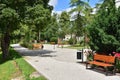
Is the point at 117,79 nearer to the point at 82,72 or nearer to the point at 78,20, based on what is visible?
the point at 82,72

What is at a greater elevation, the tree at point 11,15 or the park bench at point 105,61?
the tree at point 11,15

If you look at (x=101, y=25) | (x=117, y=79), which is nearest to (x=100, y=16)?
(x=101, y=25)

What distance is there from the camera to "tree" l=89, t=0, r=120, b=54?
17078mm

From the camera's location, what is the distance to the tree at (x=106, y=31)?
17.1 meters

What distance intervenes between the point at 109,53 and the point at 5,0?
13178 millimetres

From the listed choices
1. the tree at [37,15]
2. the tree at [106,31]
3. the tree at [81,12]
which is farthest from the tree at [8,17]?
the tree at [81,12]

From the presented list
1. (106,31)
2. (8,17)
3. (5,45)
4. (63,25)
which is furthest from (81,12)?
(106,31)

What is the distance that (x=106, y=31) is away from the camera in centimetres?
1777

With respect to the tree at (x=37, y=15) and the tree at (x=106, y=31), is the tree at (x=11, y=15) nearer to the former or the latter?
the tree at (x=37, y=15)

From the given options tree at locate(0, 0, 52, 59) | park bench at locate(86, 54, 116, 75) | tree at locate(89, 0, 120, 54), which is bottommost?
park bench at locate(86, 54, 116, 75)

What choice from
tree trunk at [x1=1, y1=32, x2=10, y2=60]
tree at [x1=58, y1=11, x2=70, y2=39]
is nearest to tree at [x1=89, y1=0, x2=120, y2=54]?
tree trunk at [x1=1, y1=32, x2=10, y2=60]

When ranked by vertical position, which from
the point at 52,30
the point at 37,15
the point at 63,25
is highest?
the point at 63,25

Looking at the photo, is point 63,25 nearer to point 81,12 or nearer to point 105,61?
point 81,12

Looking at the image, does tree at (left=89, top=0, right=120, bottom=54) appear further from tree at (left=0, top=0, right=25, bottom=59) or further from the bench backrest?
tree at (left=0, top=0, right=25, bottom=59)
